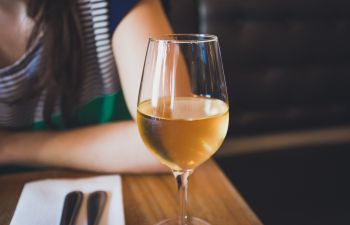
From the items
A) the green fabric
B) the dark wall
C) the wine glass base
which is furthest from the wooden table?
the dark wall

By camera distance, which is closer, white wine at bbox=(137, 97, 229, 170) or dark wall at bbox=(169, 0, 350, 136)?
white wine at bbox=(137, 97, 229, 170)

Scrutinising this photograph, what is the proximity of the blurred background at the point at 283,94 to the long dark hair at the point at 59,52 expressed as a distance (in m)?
0.68

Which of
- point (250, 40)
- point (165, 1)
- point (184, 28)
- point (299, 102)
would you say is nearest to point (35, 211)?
point (165, 1)

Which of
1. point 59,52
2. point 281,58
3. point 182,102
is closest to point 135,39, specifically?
point 59,52

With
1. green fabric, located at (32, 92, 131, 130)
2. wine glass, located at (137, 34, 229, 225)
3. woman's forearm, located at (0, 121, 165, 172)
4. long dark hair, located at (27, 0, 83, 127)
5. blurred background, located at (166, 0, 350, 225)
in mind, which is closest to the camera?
wine glass, located at (137, 34, 229, 225)

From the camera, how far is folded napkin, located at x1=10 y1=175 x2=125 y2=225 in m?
0.60

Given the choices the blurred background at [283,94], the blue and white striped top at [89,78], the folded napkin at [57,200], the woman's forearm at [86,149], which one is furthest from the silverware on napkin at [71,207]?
the blurred background at [283,94]

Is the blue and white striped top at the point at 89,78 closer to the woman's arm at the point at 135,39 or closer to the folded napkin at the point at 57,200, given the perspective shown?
the woman's arm at the point at 135,39

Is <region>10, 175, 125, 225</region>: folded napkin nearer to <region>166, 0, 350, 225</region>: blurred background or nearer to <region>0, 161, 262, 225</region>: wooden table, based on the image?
<region>0, 161, 262, 225</region>: wooden table

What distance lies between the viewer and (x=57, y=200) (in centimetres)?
66

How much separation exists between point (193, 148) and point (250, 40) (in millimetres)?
1292

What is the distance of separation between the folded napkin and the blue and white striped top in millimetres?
368

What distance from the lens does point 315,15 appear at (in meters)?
1.80

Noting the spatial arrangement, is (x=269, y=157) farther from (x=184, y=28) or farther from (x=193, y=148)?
(x=193, y=148)
